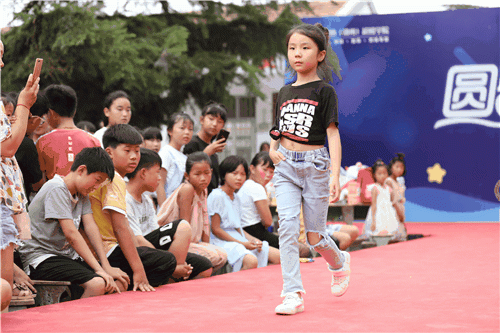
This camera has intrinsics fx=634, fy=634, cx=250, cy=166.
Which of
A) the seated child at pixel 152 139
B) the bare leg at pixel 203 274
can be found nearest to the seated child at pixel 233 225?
the bare leg at pixel 203 274

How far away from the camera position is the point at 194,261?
416 centimetres

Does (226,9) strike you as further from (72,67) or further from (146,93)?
(72,67)

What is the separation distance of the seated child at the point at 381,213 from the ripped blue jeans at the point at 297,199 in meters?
4.36

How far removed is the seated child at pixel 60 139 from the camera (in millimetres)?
3756

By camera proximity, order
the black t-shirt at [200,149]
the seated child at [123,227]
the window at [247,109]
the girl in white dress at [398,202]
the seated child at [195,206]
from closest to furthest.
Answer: the seated child at [123,227] → the seated child at [195,206] → the black t-shirt at [200,149] → the girl in white dress at [398,202] → the window at [247,109]

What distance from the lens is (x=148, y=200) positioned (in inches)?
161

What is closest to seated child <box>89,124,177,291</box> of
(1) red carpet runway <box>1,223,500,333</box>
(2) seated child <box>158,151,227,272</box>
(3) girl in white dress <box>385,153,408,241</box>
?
(1) red carpet runway <box>1,223,500,333</box>

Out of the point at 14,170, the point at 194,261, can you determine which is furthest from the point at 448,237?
the point at 14,170

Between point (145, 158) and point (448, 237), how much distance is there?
4901 millimetres

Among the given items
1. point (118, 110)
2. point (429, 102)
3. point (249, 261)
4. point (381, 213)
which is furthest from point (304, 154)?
point (429, 102)

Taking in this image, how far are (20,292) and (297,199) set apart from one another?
1.37m

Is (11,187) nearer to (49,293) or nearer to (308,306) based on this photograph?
(49,293)

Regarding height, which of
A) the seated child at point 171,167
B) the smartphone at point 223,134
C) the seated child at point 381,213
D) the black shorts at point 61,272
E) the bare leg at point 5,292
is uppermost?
the smartphone at point 223,134

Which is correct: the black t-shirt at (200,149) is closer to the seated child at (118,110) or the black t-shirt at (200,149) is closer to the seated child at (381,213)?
the seated child at (118,110)
